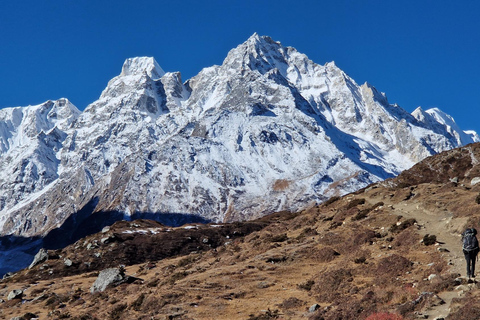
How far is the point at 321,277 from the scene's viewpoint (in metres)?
36.5

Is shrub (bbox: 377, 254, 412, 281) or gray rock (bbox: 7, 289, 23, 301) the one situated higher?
shrub (bbox: 377, 254, 412, 281)

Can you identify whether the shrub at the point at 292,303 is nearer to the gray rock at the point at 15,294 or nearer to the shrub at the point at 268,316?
the shrub at the point at 268,316

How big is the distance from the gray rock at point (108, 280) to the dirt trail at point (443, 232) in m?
27.3

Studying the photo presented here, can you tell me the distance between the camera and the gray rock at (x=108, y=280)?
164 feet

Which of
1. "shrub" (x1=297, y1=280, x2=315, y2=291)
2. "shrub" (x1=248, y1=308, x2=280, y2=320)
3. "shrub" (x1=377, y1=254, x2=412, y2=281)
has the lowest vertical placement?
"shrub" (x1=248, y1=308, x2=280, y2=320)

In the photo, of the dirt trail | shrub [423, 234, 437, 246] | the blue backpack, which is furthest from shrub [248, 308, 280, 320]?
shrub [423, 234, 437, 246]

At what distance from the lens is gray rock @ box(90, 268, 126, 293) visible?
50.0 metres

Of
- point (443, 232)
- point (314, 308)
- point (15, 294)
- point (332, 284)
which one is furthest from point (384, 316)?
point (15, 294)

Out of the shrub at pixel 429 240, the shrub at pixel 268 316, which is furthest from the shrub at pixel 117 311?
the shrub at pixel 429 240

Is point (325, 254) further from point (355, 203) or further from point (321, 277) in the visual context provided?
point (355, 203)

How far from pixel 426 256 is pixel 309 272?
358 inches

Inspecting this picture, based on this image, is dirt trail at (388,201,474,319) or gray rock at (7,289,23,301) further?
gray rock at (7,289,23,301)

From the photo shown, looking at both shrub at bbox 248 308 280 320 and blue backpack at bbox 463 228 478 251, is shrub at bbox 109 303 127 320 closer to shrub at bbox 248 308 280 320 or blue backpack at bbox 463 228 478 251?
shrub at bbox 248 308 280 320

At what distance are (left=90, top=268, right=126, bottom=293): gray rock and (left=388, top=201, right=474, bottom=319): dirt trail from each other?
27345mm
